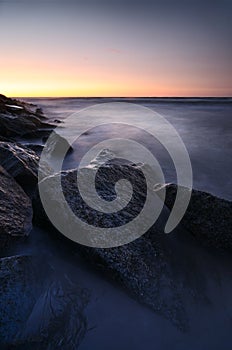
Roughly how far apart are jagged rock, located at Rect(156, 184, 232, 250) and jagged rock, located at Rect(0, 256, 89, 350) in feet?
4.27

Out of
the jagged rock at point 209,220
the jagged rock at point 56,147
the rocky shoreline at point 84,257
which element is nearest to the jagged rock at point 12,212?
the rocky shoreline at point 84,257

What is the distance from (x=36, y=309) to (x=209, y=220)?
1696 millimetres

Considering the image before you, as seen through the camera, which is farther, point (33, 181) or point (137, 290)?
point (33, 181)

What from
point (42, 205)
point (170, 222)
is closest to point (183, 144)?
point (170, 222)

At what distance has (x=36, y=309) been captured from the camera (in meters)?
1.82

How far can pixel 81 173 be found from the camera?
2.86 meters

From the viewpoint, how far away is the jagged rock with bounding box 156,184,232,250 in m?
2.61

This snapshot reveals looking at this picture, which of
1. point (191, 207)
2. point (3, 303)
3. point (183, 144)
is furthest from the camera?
point (183, 144)

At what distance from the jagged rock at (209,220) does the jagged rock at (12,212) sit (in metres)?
1.54

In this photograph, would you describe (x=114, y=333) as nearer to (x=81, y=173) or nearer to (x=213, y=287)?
(x=213, y=287)

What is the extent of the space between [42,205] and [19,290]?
0.86m

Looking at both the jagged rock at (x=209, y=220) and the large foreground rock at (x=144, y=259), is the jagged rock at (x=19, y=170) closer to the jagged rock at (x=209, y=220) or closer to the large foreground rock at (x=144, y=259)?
the large foreground rock at (x=144, y=259)

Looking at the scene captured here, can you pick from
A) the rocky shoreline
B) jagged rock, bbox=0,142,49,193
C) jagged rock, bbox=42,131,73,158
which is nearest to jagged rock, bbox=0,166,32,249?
the rocky shoreline

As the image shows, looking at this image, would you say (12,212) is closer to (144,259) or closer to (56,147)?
(144,259)
